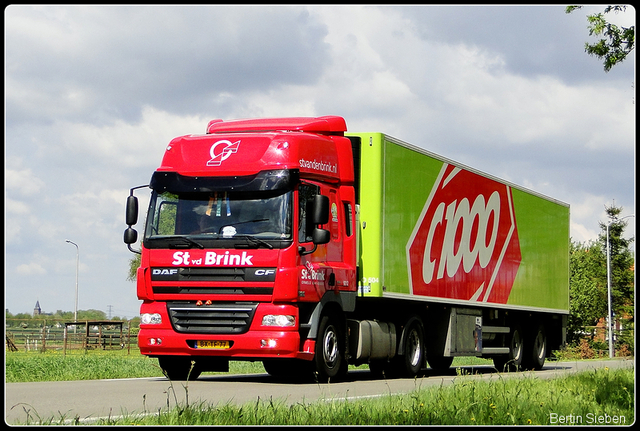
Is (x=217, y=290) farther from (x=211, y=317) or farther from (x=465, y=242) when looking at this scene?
(x=465, y=242)

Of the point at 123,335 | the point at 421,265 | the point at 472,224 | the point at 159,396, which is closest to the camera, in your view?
the point at 159,396

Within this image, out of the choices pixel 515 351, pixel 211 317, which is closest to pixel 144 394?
pixel 211 317

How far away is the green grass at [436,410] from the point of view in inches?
316

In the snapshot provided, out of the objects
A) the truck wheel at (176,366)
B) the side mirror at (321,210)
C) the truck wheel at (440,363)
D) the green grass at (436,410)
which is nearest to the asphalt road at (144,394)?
the truck wheel at (176,366)

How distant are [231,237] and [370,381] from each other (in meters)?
3.74

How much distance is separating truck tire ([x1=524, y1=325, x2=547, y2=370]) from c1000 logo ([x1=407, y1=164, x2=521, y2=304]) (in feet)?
6.63

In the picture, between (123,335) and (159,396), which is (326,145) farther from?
(123,335)

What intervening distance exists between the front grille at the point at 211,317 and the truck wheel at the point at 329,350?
1188 mm

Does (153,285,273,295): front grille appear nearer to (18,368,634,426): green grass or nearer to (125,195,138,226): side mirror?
(125,195,138,226): side mirror

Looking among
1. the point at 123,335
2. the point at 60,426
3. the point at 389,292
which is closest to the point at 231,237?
the point at 389,292

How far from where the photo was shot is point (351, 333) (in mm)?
15492

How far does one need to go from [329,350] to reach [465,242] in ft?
18.0

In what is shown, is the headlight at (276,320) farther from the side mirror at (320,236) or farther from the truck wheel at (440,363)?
the truck wheel at (440,363)

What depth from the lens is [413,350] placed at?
57.9 feet
